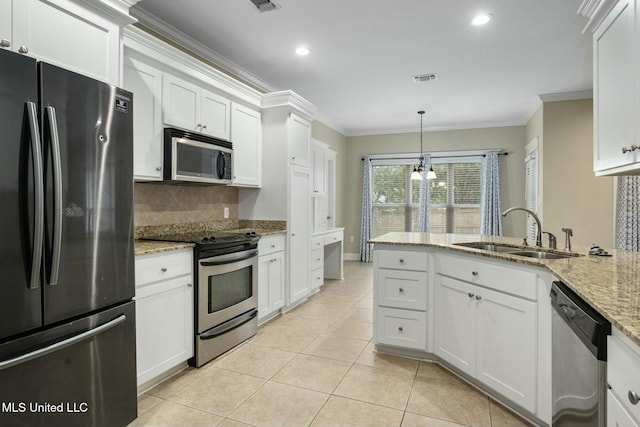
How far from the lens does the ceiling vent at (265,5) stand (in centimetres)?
262

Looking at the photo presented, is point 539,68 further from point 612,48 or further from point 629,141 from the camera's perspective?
point 629,141

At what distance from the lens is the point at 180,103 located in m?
2.87

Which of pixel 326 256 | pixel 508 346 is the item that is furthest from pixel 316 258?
pixel 508 346

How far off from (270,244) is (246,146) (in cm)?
105

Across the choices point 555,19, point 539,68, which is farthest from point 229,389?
point 539,68

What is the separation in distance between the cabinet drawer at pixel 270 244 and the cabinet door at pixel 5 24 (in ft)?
7.46

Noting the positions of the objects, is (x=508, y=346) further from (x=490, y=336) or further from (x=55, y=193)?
(x=55, y=193)

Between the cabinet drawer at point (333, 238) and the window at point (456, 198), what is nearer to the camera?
the cabinet drawer at point (333, 238)

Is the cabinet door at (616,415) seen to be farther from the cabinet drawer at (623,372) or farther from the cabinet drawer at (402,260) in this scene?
the cabinet drawer at (402,260)

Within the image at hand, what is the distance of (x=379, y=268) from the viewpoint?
2.85 m

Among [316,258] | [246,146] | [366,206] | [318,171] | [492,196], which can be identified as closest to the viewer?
[246,146]

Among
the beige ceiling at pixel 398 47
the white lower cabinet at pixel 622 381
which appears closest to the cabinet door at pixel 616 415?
the white lower cabinet at pixel 622 381

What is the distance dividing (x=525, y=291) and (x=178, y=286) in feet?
7.06

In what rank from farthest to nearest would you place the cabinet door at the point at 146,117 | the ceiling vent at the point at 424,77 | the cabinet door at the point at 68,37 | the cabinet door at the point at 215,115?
the ceiling vent at the point at 424,77
the cabinet door at the point at 215,115
the cabinet door at the point at 146,117
the cabinet door at the point at 68,37
